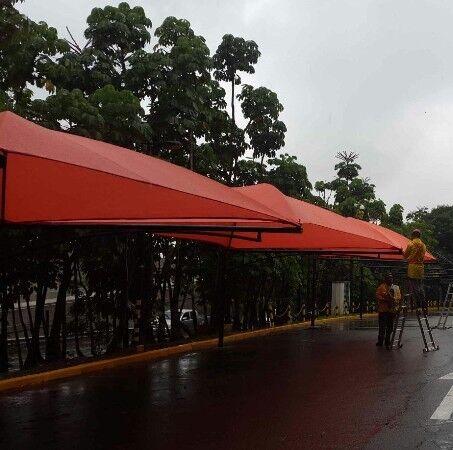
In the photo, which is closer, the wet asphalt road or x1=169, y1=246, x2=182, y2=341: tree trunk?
the wet asphalt road

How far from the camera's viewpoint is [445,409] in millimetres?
8297

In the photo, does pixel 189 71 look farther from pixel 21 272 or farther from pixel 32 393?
pixel 32 393

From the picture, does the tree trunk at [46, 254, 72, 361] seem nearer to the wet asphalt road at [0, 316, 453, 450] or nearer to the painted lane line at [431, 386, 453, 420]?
the wet asphalt road at [0, 316, 453, 450]

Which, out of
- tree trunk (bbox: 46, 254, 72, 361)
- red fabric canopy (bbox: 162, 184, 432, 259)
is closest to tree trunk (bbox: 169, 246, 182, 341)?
red fabric canopy (bbox: 162, 184, 432, 259)

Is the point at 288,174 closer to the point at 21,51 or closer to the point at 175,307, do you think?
the point at 175,307

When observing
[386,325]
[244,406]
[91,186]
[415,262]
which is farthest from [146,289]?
[244,406]

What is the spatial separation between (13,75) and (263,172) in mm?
15615

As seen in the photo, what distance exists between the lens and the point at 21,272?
1617 centimetres

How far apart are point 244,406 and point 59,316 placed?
30.2 feet

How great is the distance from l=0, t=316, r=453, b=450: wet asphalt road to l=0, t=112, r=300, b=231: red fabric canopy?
2.62 meters

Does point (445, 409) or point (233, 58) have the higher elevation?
point (233, 58)

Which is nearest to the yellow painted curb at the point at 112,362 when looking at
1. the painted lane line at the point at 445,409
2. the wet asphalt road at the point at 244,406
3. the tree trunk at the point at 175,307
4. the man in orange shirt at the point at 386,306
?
the wet asphalt road at the point at 244,406

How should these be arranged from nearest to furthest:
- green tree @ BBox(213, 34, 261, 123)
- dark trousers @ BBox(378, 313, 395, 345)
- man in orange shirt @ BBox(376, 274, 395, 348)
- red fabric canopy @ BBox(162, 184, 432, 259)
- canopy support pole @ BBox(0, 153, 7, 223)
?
canopy support pole @ BBox(0, 153, 7, 223), man in orange shirt @ BBox(376, 274, 395, 348), dark trousers @ BBox(378, 313, 395, 345), red fabric canopy @ BBox(162, 184, 432, 259), green tree @ BBox(213, 34, 261, 123)

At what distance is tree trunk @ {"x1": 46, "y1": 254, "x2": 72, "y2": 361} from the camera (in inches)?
655
